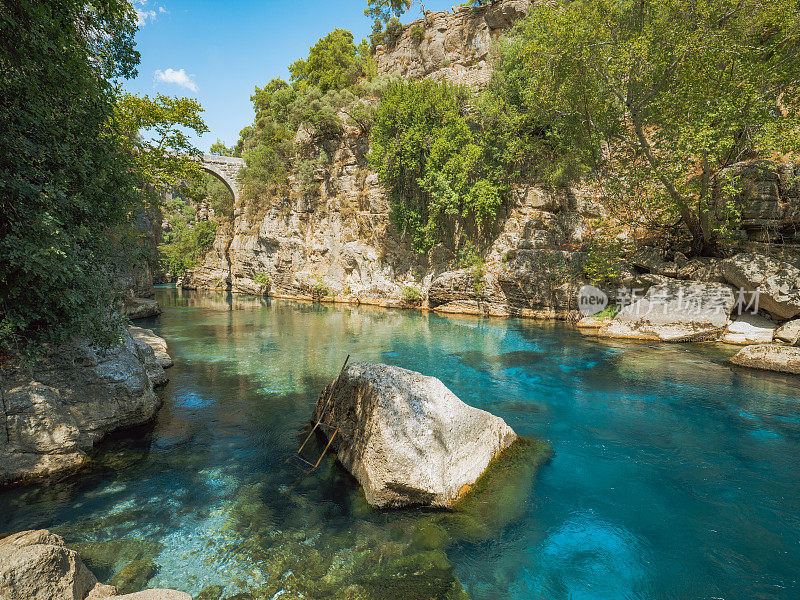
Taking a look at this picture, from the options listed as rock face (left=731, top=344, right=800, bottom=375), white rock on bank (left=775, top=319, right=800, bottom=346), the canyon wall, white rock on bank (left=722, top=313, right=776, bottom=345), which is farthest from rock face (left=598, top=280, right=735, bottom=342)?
rock face (left=731, top=344, right=800, bottom=375)

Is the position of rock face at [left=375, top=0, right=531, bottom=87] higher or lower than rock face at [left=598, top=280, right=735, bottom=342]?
higher

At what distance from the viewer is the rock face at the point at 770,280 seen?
13828 mm

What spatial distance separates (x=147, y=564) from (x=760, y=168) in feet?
75.9

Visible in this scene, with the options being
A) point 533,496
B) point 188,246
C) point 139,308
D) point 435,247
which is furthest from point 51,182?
point 188,246

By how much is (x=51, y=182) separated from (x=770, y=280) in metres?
21.3

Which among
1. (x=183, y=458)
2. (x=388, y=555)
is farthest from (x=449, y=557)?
(x=183, y=458)

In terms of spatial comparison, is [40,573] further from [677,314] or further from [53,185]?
[677,314]

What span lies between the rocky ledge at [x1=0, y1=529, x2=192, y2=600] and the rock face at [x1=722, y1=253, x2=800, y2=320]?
1949 cm

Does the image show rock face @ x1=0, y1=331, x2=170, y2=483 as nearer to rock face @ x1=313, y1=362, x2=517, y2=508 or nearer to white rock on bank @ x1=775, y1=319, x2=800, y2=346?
rock face @ x1=313, y1=362, x2=517, y2=508

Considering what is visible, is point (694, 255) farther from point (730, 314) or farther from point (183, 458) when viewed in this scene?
point (183, 458)

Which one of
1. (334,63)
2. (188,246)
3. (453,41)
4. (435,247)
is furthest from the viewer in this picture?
(188,246)

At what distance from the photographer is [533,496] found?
5586 millimetres

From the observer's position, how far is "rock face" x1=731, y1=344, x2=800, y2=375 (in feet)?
36.6

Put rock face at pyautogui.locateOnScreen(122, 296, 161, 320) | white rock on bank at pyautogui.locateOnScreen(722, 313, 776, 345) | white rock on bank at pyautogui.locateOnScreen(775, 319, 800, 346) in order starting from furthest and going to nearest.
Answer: rock face at pyautogui.locateOnScreen(122, 296, 161, 320) → white rock on bank at pyautogui.locateOnScreen(722, 313, 776, 345) → white rock on bank at pyautogui.locateOnScreen(775, 319, 800, 346)
